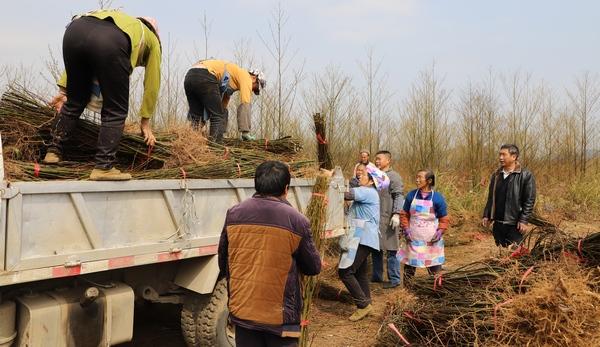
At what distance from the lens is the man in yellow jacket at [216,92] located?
5.66 m

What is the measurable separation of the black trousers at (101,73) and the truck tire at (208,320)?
1.29 metres

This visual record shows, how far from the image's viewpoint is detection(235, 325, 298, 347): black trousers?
106 inches

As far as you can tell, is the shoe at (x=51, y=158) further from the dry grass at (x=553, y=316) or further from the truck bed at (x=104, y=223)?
the dry grass at (x=553, y=316)

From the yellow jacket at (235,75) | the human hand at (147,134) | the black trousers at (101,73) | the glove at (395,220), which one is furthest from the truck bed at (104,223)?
the glove at (395,220)

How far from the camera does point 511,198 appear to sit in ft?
18.7

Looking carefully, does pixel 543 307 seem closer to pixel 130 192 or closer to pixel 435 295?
pixel 435 295

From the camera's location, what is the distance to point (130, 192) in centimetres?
335

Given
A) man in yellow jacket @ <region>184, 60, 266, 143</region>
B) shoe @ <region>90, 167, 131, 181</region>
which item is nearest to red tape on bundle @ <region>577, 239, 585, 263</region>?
shoe @ <region>90, 167, 131, 181</region>

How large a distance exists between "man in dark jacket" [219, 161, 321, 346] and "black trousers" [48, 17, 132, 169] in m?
1.27

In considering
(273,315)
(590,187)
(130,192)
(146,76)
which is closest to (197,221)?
(130,192)

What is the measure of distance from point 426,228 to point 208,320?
2696 millimetres

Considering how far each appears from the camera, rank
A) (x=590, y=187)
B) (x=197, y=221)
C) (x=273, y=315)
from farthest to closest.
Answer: (x=590, y=187), (x=197, y=221), (x=273, y=315)

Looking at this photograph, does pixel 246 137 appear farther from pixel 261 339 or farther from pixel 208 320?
pixel 261 339

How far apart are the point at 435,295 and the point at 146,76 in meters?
2.68
